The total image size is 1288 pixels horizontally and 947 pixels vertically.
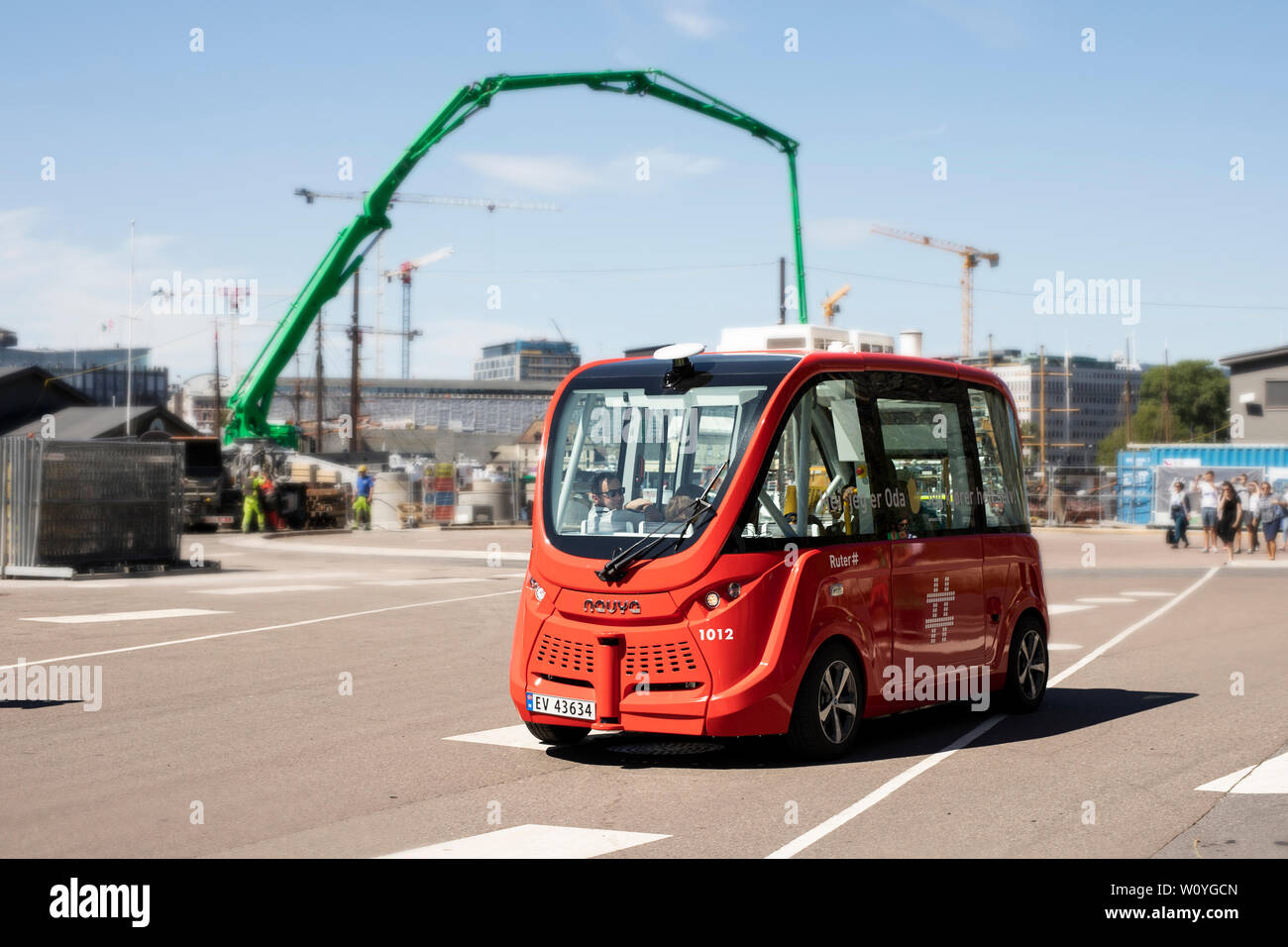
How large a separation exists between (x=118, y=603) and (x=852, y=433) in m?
13.4

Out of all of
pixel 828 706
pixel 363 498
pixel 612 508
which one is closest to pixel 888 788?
pixel 828 706

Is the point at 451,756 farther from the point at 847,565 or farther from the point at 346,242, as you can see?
the point at 346,242

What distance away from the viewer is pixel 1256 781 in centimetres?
831

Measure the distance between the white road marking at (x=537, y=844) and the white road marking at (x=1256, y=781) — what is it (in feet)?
10.7

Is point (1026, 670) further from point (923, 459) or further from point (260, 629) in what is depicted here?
point (260, 629)

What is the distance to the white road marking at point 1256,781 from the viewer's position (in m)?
8.06

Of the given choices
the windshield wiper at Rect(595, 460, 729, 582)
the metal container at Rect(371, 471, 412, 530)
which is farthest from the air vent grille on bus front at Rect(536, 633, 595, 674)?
the metal container at Rect(371, 471, 412, 530)

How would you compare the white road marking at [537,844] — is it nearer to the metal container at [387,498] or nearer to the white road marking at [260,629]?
the white road marking at [260,629]

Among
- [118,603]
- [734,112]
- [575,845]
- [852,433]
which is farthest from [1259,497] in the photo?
[575,845]

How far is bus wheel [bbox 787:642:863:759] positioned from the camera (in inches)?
346

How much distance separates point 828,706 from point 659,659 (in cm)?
110

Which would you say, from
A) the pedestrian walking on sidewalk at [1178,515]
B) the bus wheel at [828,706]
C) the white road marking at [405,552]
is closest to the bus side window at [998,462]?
the bus wheel at [828,706]

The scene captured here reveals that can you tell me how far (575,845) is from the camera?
6711mm

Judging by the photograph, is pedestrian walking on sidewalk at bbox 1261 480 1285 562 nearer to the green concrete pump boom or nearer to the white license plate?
the green concrete pump boom
